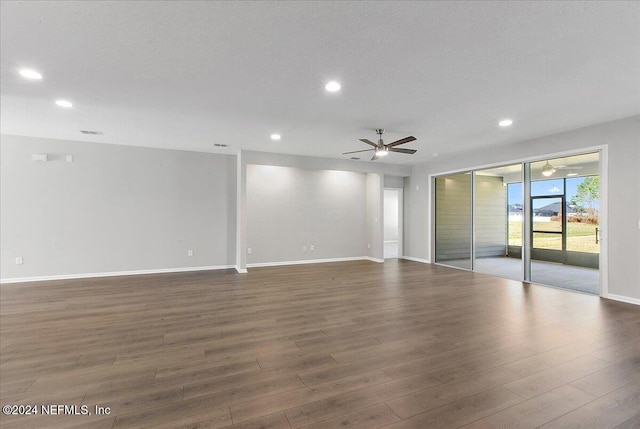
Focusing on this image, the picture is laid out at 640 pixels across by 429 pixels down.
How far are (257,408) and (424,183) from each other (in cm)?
743

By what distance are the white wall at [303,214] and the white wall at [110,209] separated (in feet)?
2.25

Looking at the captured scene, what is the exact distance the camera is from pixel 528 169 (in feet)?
18.9

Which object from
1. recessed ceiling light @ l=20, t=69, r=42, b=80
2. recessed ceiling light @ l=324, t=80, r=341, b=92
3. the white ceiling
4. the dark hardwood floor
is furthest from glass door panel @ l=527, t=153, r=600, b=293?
recessed ceiling light @ l=20, t=69, r=42, b=80

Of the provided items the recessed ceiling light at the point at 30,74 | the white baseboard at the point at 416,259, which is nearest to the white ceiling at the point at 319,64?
the recessed ceiling light at the point at 30,74

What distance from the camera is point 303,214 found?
7.92m

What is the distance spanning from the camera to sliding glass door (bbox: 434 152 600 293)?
5.70m

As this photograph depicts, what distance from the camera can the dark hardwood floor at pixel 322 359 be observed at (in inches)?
73.7

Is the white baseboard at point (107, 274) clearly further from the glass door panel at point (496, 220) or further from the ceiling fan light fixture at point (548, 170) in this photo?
the ceiling fan light fixture at point (548, 170)

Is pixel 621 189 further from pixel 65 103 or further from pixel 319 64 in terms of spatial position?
pixel 65 103

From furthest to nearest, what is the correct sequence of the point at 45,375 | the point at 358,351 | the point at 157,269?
the point at 157,269
the point at 358,351
the point at 45,375

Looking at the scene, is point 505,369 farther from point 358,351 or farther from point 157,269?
point 157,269

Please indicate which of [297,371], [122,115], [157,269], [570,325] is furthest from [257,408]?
[157,269]

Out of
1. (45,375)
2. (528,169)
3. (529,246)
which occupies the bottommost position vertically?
(45,375)

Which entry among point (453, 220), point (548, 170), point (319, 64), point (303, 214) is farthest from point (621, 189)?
point (303, 214)
